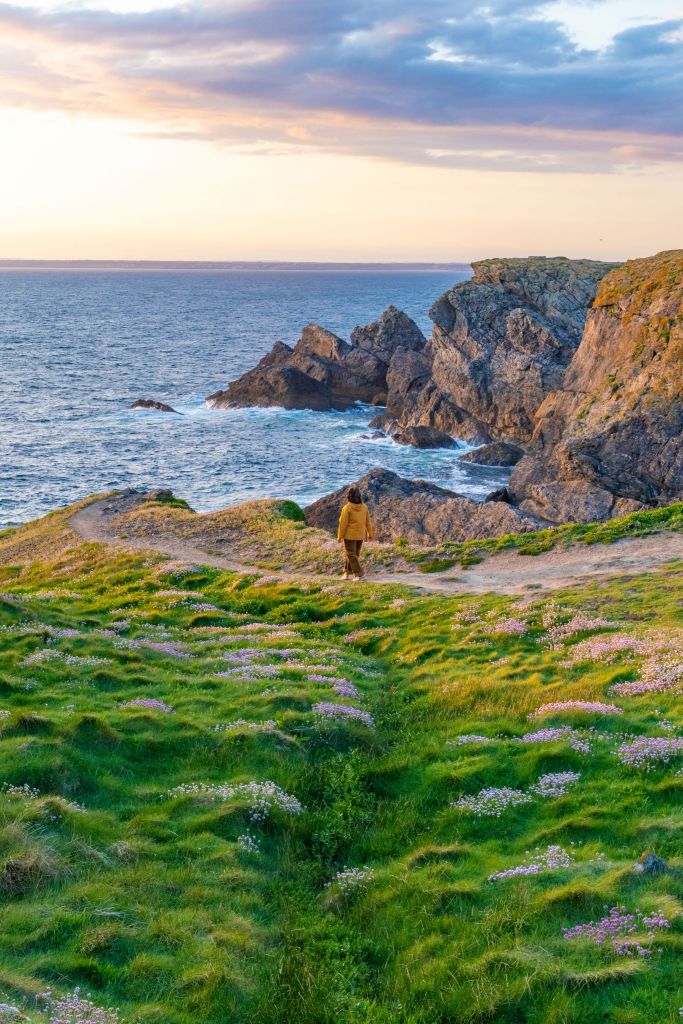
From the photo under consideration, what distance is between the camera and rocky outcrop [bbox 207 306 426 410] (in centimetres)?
10731

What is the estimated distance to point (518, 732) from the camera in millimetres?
14102

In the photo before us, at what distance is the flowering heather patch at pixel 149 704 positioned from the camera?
50.8ft

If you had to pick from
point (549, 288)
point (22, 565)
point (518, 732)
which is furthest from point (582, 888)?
point (549, 288)

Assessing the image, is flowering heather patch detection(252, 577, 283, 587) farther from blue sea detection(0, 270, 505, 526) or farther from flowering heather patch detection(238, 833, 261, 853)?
blue sea detection(0, 270, 505, 526)

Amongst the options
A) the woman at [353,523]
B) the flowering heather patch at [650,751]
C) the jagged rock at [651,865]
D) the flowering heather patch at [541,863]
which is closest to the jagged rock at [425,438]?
the woman at [353,523]

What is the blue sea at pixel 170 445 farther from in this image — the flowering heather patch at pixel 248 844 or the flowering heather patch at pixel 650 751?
the flowering heather patch at pixel 248 844

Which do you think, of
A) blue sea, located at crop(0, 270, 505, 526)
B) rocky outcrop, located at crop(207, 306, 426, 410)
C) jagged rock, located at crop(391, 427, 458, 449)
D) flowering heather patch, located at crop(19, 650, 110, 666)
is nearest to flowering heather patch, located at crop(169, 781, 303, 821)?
flowering heather patch, located at crop(19, 650, 110, 666)

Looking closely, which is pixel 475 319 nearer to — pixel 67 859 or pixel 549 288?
pixel 549 288

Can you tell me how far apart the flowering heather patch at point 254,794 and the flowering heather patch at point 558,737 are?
448cm

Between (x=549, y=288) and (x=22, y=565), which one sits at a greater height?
(x=549, y=288)

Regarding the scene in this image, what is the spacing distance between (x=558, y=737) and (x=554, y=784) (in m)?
1.61

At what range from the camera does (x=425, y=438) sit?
270 ft

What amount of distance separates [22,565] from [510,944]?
37.0 m

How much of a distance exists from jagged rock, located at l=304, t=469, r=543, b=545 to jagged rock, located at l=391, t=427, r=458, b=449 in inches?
1232
